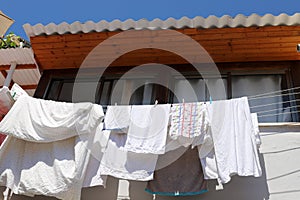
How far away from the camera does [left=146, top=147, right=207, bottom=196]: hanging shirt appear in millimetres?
3537

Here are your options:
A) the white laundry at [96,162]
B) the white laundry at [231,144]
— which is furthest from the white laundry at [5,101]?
the white laundry at [231,144]

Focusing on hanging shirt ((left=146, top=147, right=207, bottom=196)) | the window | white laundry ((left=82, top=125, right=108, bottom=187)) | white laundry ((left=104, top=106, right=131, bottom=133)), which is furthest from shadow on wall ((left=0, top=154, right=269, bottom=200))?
the window

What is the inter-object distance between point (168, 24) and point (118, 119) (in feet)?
5.21

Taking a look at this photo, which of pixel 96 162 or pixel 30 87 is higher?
pixel 30 87

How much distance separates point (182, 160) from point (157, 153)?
319 mm

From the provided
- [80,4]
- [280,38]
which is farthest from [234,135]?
[80,4]

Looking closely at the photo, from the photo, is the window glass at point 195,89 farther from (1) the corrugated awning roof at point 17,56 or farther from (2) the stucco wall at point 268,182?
(1) the corrugated awning roof at point 17,56

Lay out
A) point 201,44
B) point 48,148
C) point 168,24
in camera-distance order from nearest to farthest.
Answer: point 48,148
point 168,24
point 201,44

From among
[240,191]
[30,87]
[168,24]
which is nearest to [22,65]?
[30,87]

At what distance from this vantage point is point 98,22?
4.89 metres

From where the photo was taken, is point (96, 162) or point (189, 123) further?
point (96, 162)

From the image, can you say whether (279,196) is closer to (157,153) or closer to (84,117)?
(157,153)

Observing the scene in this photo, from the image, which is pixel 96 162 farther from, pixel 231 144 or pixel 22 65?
pixel 22 65

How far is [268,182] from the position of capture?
3.76 metres
